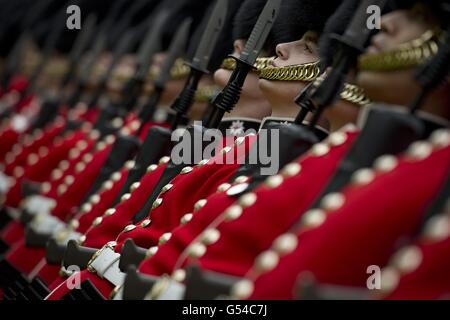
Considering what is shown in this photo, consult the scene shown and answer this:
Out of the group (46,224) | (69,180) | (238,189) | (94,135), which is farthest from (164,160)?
(94,135)

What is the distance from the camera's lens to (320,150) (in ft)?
5.96

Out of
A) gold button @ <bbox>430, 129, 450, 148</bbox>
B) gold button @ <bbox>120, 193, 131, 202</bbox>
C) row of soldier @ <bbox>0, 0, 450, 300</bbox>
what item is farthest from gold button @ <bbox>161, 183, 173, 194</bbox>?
gold button @ <bbox>430, 129, 450, 148</bbox>

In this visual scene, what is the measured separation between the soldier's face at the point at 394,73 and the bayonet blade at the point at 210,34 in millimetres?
1120

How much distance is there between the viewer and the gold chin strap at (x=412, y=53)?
1733 mm

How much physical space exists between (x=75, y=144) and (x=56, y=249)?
193cm

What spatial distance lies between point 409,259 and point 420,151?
0.20 meters

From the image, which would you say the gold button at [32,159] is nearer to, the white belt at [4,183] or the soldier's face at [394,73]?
the white belt at [4,183]

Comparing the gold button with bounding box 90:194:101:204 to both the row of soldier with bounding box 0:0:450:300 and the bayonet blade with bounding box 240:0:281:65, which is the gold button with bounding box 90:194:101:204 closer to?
the row of soldier with bounding box 0:0:450:300

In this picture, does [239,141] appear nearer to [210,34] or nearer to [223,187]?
[223,187]

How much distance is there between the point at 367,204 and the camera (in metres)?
1.52

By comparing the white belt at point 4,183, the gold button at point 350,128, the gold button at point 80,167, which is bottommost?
the white belt at point 4,183

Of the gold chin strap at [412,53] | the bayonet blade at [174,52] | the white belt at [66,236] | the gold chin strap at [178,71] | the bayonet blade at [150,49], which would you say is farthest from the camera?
the bayonet blade at [150,49]

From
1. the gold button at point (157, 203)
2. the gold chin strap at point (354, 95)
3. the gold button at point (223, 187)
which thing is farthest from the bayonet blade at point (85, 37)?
the gold chin strap at point (354, 95)
